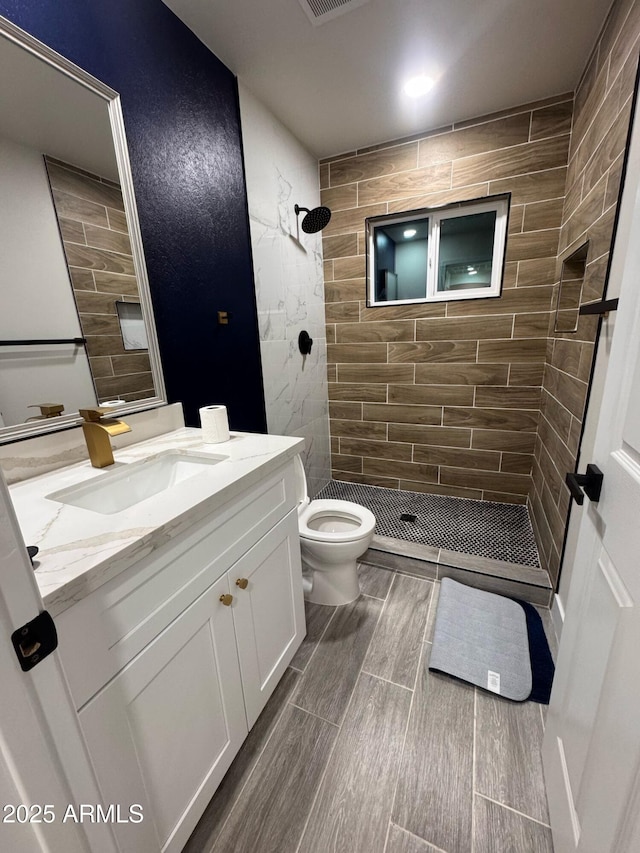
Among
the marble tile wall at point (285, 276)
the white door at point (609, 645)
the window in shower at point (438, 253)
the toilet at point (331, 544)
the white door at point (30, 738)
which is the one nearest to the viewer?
the white door at point (30, 738)

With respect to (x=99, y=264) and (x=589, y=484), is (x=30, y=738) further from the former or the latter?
(x=99, y=264)

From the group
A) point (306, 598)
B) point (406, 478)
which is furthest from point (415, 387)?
point (306, 598)

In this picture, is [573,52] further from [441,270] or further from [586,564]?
[586,564]

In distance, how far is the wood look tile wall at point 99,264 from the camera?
1024 millimetres

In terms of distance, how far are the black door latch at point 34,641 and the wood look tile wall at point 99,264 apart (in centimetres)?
94

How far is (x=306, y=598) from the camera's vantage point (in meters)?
1.75

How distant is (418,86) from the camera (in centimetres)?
170

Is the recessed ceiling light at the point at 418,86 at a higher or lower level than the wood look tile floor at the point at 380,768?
higher

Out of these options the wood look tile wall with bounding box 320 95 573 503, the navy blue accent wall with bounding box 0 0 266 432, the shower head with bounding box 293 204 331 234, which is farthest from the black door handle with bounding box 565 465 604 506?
the shower head with bounding box 293 204 331 234

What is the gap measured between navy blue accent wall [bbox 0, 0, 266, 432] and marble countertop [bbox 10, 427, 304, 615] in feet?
1.72

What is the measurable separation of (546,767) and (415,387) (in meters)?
1.99

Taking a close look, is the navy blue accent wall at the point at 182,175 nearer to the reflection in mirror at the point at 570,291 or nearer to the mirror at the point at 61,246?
the mirror at the point at 61,246

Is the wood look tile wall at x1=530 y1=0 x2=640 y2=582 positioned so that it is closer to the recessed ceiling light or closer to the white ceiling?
the white ceiling

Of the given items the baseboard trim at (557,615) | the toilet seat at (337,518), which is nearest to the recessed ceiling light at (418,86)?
the toilet seat at (337,518)
